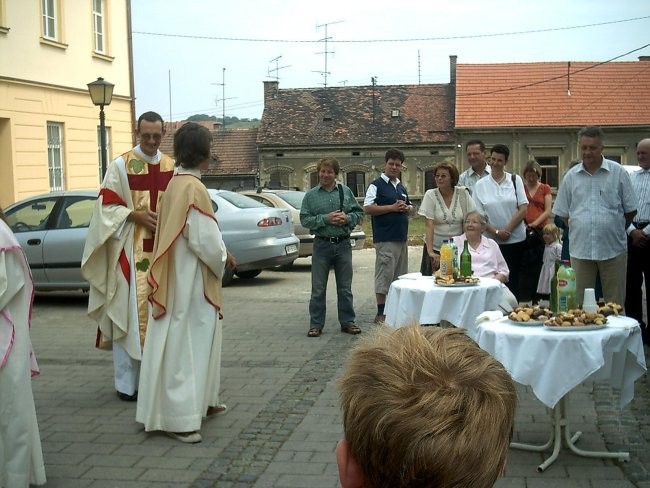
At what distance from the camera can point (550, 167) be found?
1918 inches

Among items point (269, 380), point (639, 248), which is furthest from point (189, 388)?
point (639, 248)

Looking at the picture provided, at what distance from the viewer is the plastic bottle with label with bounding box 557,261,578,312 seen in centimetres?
593

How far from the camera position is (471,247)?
28.2 ft

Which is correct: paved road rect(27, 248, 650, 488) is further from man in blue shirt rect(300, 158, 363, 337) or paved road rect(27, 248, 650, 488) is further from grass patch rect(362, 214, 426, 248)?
grass patch rect(362, 214, 426, 248)

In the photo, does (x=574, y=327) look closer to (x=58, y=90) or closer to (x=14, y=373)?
(x=14, y=373)

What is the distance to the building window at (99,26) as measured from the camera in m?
24.5

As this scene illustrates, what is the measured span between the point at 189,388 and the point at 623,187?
4.31m

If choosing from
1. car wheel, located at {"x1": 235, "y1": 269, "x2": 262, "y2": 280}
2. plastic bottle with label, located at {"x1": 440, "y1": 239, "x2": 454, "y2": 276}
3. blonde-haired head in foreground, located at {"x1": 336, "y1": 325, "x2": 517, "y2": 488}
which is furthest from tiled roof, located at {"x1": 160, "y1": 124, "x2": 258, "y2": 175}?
blonde-haired head in foreground, located at {"x1": 336, "y1": 325, "x2": 517, "y2": 488}

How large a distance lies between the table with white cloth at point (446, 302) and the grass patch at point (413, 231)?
1012cm

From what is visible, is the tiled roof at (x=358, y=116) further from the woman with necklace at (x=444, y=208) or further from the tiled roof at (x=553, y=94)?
the woman with necklace at (x=444, y=208)

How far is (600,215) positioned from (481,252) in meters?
1.12

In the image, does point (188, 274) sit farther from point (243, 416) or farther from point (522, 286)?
point (522, 286)

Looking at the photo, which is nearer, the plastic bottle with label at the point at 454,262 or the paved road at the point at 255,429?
the paved road at the point at 255,429

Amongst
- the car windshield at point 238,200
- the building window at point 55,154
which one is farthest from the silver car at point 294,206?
the building window at point 55,154
